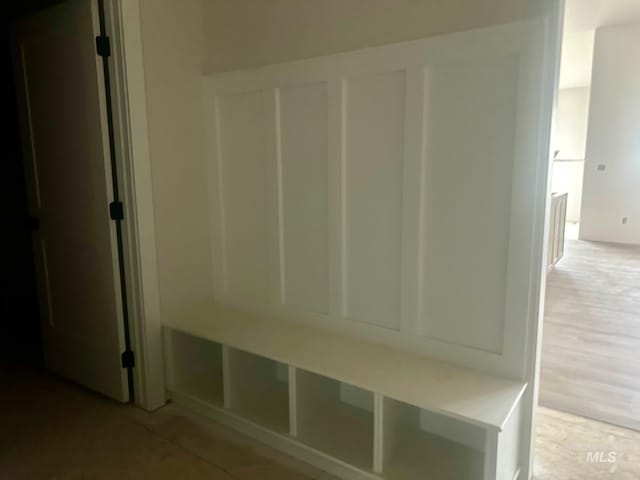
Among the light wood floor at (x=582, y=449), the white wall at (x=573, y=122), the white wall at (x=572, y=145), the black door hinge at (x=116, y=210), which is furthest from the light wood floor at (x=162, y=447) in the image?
the white wall at (x=573, y=122)

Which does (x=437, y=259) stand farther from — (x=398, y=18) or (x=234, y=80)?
(x=234, y=80)

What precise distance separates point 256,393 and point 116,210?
1.24 metres

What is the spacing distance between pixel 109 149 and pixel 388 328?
1708mm

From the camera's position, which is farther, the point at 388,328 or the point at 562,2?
the point at 388,328

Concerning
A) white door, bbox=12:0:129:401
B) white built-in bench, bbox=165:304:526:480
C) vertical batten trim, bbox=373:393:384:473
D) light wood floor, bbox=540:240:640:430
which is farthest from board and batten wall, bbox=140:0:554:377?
light wood floor, bbox=540:240:640:430

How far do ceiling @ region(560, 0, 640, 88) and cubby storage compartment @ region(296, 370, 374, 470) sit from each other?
5.36 m

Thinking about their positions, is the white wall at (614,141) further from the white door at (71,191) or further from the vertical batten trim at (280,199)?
the white door at (71,191)

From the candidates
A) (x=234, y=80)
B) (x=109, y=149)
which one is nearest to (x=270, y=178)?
(x=234, y=80)

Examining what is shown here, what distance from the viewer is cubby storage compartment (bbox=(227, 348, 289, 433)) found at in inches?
87.5

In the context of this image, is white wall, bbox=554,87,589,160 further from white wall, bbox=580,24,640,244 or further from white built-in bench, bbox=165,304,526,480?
white built-in bench, bbox=165,304,526,480

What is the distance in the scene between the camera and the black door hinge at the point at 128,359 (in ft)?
8.18

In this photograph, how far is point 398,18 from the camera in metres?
1.92

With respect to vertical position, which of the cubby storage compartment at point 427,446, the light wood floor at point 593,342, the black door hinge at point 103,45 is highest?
the black door hinge at point 103,45

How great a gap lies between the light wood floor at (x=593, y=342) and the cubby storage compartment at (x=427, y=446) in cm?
81
